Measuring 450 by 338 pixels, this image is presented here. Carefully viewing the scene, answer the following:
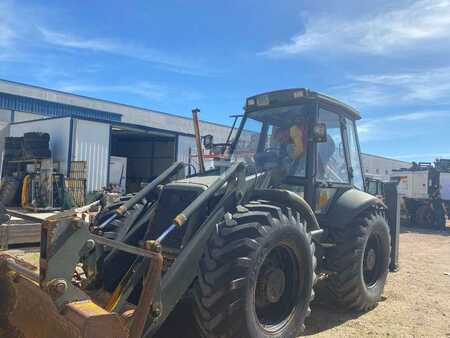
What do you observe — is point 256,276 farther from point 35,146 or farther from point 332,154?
point 35,146

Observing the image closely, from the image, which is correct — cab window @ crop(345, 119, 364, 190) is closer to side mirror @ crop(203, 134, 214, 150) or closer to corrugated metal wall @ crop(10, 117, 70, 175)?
side mirror @ crop(203, 134, 214, 150)

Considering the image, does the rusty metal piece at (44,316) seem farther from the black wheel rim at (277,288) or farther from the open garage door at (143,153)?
the open garage door at (143,153)

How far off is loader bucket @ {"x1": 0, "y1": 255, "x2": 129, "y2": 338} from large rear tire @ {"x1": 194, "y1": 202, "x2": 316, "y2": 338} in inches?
33.0

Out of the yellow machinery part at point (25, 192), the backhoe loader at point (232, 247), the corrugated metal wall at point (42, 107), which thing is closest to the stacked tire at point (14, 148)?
the yellow machinery part at point (25, 192)

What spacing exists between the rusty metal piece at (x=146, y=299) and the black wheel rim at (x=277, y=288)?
122 cm

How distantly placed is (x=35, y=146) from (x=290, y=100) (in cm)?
1583

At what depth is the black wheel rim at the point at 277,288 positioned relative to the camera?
4.42 metres

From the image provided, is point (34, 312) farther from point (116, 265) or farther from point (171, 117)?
point (171, 117)

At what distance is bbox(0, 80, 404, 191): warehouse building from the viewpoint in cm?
1970

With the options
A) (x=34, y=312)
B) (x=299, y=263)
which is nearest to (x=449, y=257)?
(x=299, y=263)

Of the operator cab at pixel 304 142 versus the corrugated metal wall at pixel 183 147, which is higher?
the corrugated metal wall at pixel 183 147

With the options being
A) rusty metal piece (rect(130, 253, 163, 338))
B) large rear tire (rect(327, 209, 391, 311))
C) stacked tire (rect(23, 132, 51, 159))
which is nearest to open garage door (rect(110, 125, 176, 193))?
stacked tire (rect(23, 132, 51, 159))

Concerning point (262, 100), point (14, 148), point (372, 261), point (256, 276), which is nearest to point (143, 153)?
point (14, 148)

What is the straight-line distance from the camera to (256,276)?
411 centimetres
